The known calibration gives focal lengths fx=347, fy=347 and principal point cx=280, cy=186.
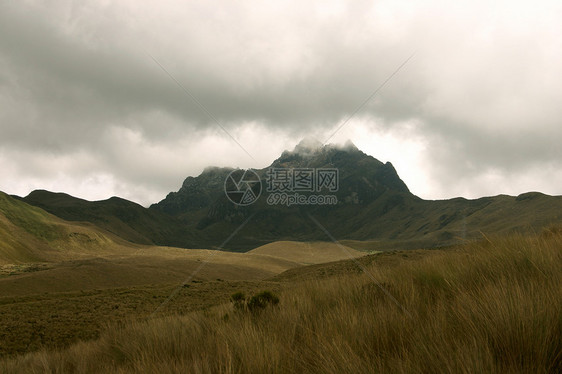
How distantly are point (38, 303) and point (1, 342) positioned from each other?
9531mm

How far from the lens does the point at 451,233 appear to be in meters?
154

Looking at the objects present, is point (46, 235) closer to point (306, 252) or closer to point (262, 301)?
point (306, 252)

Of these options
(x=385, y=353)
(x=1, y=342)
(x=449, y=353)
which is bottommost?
(x=1, y=342)

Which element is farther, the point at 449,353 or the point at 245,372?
the point at 245,372

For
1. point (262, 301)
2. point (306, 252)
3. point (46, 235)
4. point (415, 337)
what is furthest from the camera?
point (46, 235)

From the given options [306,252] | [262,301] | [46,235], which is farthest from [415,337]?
[46,235]

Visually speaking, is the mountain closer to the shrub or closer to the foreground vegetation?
the shrub

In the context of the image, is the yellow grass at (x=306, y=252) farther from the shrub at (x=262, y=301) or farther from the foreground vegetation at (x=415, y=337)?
the foreground vegetation at (x=415, y=337)

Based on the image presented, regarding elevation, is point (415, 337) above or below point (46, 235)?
below

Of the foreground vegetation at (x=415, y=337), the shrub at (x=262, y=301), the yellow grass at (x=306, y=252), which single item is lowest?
the shrub at (x=262, y=301)

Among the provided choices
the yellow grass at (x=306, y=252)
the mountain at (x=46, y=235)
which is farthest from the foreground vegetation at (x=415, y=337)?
the mountain at (x=46, y=235)

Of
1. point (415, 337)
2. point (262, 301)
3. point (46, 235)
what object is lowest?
point (262, 301)

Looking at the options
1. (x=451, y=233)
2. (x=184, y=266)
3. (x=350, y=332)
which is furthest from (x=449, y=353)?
(x=451, y=233)

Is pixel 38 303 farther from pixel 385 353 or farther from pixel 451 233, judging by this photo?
pixel 451 233
